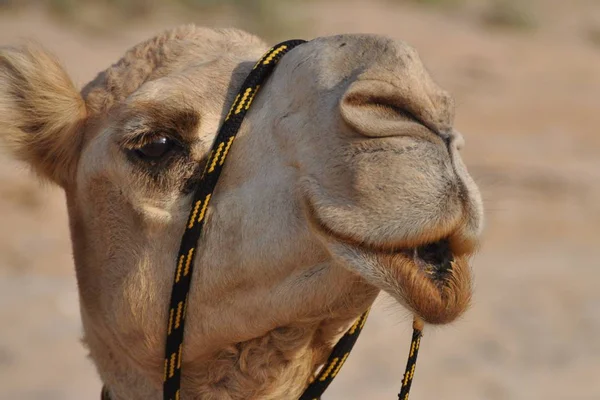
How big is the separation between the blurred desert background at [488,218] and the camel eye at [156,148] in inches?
27.6

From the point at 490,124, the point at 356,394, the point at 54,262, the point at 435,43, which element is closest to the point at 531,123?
the point at 490,124

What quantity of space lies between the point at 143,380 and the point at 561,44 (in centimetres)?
1852

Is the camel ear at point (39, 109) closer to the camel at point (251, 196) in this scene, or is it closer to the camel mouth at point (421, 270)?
the camel at point (251, 196)

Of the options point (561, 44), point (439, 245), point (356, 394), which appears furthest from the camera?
point (561, 44)

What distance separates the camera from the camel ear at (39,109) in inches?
117

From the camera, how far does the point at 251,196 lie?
8.39 feet

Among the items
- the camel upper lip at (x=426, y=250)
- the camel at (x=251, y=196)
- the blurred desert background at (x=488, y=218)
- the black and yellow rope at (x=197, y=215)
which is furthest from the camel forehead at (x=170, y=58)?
the camel upper lip at (x=426, y=250)

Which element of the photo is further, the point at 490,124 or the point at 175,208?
the point at 490,124

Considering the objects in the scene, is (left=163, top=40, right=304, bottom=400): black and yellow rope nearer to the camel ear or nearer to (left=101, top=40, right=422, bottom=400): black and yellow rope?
(left=101, top=40, right=422, bottom=400): black and yellow rope

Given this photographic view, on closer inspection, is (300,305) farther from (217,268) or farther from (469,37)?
(469,37)

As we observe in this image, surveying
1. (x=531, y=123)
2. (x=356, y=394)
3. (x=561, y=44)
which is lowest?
(x=561, y=44)

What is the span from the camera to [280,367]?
266 centimetres

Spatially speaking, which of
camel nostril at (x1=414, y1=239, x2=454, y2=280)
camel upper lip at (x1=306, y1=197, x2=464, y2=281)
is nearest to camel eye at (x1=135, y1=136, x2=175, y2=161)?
camel upper lip at (x1=306, y1=197, x2=464, y2=281)

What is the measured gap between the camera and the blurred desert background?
6.61m
